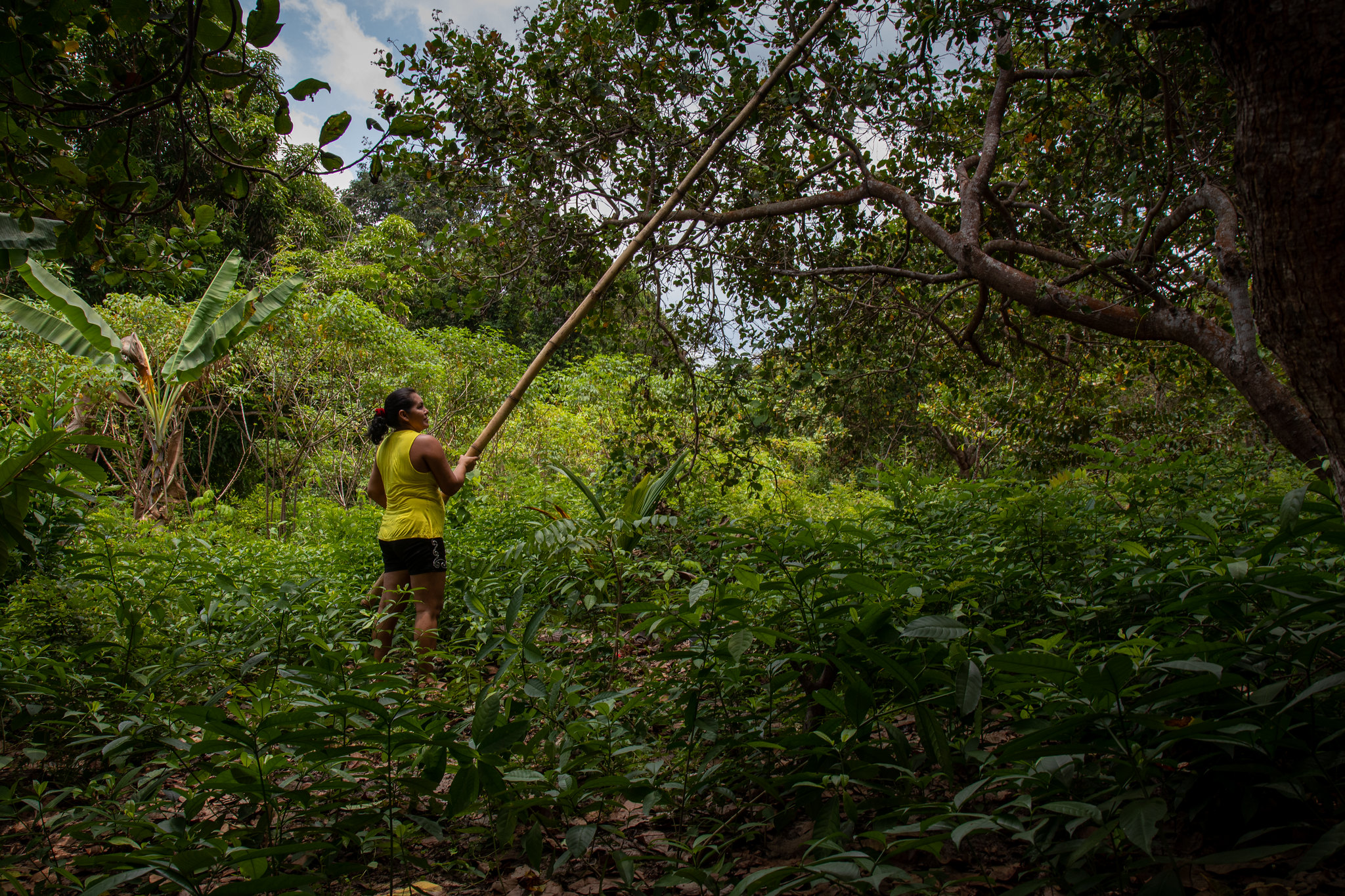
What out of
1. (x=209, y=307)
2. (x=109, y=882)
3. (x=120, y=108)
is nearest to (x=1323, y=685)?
(x=109, y=882)

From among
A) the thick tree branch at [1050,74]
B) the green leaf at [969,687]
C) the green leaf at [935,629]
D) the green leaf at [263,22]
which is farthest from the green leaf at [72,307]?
the thick tree branch at [1050,74]

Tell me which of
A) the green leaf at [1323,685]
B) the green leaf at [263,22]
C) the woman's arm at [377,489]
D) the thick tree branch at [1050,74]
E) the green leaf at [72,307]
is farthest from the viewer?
the green leaf at [72,307]

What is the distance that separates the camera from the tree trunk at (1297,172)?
44.8 inches

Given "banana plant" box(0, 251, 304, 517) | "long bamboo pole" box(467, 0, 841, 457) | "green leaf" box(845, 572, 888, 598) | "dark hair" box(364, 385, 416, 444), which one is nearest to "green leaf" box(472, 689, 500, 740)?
"long bamboo pole" box(467, 0, 841, 457)

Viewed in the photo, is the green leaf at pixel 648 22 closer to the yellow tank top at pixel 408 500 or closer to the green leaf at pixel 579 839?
the green leaf at pixel 579 839

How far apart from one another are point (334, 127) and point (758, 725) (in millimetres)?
1900

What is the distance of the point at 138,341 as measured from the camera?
6867 mm

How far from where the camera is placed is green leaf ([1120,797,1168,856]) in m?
0.98

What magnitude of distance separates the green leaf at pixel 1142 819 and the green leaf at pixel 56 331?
593 centimetres

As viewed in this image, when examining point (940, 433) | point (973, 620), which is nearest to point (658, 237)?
point (973, 620)

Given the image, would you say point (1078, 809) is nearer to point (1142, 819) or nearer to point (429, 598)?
point (1142, 819)

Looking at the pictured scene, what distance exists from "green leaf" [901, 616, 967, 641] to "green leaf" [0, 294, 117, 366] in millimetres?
5530

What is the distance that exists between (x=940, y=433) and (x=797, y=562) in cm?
1468

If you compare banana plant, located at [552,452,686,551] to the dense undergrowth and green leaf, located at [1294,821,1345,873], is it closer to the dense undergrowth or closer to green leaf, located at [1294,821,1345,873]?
the dense undergrowth
